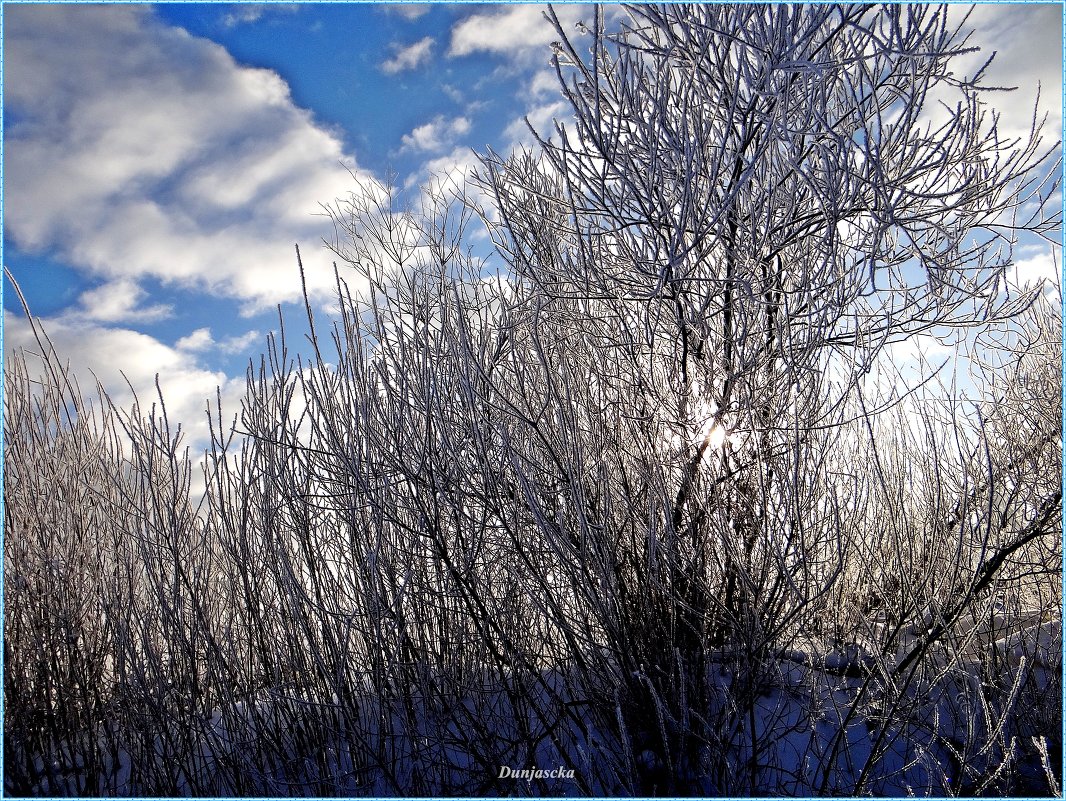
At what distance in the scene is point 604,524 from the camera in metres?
3.08

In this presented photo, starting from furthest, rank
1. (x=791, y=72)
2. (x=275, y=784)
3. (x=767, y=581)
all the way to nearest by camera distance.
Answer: (x=275, y=784), (x=767, y=581), (x=791, y=72)

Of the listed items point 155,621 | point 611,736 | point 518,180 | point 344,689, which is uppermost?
point 518,180

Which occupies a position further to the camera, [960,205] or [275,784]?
[275,784]

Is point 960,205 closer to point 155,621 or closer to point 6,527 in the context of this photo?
point 155,621

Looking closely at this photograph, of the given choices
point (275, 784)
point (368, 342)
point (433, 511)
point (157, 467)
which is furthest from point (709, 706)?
point (157, 467)

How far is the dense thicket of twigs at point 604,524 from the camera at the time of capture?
294 centimetres

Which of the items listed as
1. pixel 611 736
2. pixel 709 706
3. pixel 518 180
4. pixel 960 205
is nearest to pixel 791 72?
pixel 960 205

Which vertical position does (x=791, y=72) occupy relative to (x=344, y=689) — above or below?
above

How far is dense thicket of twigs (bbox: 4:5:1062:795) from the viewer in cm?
294

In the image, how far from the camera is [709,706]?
3.23 metres

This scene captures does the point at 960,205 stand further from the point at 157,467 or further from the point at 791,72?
the point at 157,467

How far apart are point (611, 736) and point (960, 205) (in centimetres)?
297

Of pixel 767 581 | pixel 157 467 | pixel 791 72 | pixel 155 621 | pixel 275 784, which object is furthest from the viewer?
pixel 157 467

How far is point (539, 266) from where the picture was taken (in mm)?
3342
